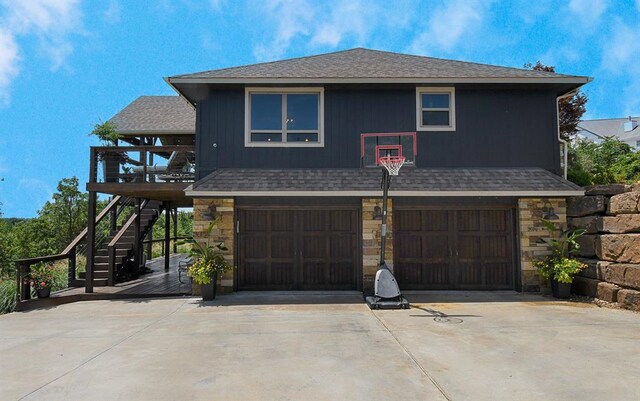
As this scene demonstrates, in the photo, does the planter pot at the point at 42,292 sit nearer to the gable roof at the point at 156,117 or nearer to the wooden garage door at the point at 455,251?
the gable roof at the point at 156,117

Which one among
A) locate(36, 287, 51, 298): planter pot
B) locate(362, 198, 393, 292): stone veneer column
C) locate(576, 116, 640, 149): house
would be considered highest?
locate(576, 116, 640, 149): house

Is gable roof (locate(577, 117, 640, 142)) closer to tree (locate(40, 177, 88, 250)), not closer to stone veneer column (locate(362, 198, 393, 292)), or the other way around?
stone veneer column (locate(362, 198, 393, 292))

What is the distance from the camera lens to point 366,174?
9.39m

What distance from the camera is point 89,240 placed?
30.5 feet

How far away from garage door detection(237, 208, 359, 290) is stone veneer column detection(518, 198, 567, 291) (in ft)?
13.2

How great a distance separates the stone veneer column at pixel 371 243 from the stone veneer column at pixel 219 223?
318 centimetres

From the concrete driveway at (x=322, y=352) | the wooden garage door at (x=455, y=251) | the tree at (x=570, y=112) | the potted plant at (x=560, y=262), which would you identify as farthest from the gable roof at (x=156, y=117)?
the tree at (x=570, y=112)

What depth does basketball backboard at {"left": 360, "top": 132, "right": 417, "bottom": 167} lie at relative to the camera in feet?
30.3

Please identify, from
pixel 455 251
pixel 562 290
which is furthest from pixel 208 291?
pixel 562 290

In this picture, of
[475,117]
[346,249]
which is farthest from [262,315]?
[475,117]

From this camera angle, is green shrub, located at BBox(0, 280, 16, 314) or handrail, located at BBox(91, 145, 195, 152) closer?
green shrub, located at BBox(0, 280, 16, 314)

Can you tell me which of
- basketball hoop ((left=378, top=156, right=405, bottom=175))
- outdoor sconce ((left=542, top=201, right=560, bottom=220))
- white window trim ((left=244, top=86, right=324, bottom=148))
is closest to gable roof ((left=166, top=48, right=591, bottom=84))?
white window trim ((left=244, top=86, right=324, bottom=148))

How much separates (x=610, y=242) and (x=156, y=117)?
562 inches

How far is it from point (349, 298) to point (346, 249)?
1.33m
